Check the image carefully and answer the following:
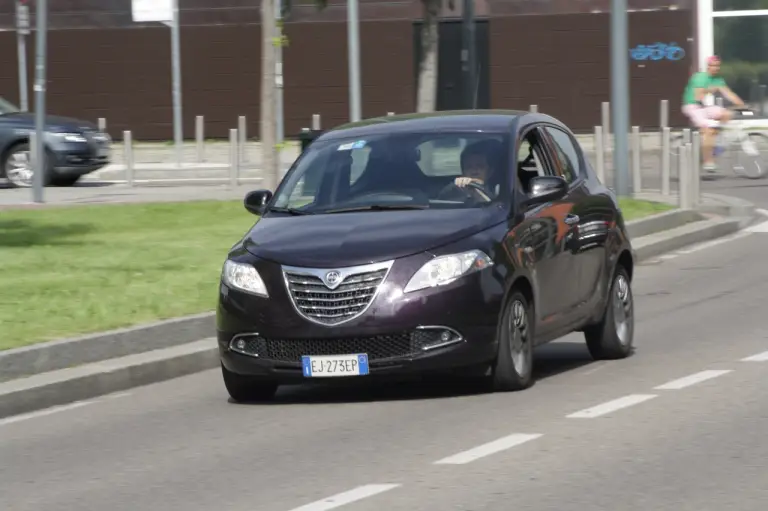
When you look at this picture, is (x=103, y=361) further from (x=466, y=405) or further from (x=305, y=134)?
(x=305, y=134)

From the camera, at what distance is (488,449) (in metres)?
8.56

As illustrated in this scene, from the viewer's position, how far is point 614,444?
8547 mm

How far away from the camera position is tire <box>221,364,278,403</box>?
34.3ft

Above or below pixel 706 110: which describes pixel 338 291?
below

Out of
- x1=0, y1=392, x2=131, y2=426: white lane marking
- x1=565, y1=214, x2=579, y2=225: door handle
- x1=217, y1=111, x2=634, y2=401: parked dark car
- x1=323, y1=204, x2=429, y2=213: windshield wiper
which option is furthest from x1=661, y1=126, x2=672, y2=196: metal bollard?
x1=0, y1=392, x2=131, y2=426: white lane marking

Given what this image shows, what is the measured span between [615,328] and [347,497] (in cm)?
459

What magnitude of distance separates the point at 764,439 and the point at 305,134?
12.7 m

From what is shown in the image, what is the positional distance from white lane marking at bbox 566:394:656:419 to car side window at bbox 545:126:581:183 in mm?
2006

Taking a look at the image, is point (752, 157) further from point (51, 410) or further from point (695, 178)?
point (51, 410)

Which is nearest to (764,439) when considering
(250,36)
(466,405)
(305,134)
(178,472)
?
(466,405)

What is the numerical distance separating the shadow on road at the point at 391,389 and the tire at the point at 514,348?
9.2 inches

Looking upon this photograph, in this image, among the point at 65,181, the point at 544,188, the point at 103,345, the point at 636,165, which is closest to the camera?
the point at 544,188

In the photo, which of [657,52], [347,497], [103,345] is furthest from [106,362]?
[657,52]

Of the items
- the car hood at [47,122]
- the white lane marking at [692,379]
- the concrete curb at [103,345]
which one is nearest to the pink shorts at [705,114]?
the car hood at [47,122]
